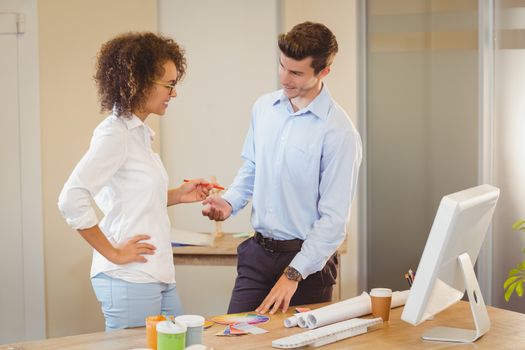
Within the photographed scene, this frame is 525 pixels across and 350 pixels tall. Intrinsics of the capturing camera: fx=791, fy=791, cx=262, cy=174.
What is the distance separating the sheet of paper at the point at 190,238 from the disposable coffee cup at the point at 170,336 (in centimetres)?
198

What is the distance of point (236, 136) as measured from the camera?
4.99 meters

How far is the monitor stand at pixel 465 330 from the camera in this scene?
7.61ft

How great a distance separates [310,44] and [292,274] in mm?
787

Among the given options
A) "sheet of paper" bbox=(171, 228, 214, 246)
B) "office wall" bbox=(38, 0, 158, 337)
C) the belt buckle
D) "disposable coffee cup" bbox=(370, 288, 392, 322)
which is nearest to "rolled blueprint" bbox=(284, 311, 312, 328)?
"disposable coffee cup" bbox=(370, 288, 392, 322)

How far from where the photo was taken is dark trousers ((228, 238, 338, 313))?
9.32ft

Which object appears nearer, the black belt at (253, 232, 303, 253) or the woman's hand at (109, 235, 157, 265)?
the woman's hand at (109, 235, 157, 265)

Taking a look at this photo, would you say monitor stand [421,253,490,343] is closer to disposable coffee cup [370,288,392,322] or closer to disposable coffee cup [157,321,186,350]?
disposable coffee cup [370,288,392,322]

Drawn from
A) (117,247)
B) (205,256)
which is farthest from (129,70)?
(205,256)

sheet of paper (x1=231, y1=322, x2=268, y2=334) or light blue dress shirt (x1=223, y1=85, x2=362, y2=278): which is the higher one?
light blue dress shirt (x1=223, y1=85, x2=362, y2=278)

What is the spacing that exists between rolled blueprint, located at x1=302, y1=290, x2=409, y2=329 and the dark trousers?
0.97 feet

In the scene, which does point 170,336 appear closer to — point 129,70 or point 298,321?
point 298,321

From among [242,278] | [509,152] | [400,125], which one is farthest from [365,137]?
[242,278]

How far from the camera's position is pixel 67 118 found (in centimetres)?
467

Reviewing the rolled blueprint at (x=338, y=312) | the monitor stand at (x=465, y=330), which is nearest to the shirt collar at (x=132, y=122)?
the rolled blueprint at (x=338, y=312)
